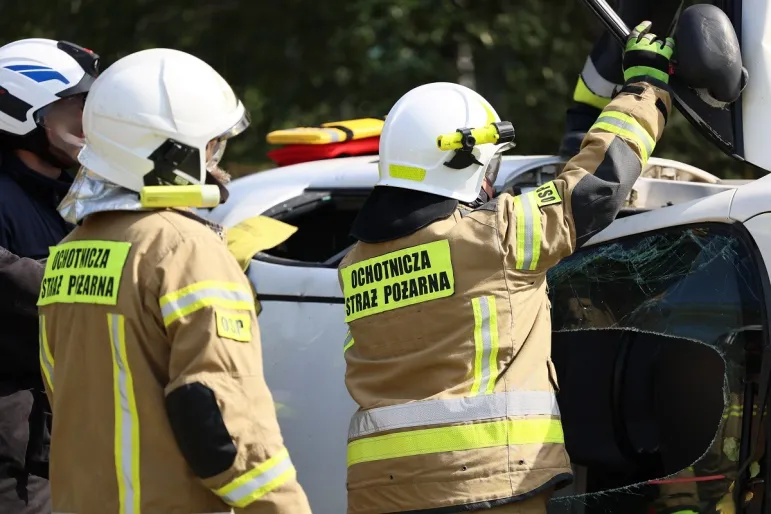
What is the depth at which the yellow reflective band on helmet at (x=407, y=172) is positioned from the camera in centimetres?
304

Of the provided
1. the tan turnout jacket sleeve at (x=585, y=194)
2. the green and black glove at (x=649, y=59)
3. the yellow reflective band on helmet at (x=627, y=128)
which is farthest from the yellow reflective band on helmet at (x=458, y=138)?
the green and black glove at (x=649, y=59)

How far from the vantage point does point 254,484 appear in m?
2.35

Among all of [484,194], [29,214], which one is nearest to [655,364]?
[484,194]

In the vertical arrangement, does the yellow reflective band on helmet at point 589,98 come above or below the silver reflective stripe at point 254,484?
above

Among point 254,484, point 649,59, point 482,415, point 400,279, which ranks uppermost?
point 649,59

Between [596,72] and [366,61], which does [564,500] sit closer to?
[596,72]

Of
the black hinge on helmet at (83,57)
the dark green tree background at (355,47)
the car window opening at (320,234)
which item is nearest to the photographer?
the black hinge on helmet at (83,57)

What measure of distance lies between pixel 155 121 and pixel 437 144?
0.77m

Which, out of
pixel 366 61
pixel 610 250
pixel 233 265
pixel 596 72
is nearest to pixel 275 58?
pixel 366 61

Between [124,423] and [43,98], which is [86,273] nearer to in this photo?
[124,423]

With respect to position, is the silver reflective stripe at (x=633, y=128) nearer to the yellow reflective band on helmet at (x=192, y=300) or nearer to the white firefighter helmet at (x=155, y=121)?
the white firefighter helmet at (x=155, y=121)

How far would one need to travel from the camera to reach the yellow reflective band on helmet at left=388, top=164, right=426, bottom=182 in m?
3.04

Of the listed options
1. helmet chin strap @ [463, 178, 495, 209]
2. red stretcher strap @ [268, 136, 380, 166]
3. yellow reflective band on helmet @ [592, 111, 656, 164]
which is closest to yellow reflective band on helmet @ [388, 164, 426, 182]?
helmet chin strap @ [463, 178, 495, 209]

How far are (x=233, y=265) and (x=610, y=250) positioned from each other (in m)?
1.24
